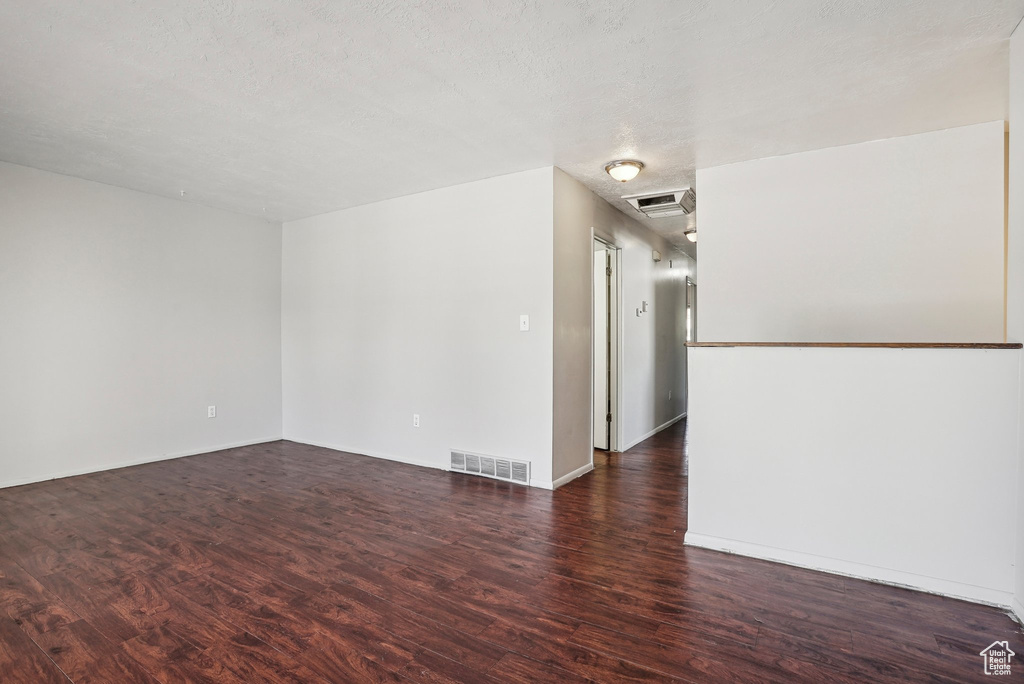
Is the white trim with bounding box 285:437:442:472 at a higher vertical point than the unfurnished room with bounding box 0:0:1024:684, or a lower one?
lower

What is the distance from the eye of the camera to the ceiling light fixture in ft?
12.6

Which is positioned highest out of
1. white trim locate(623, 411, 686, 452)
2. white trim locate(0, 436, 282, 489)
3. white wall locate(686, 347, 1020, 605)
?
white wall locate(686, 347, 1020, 605)

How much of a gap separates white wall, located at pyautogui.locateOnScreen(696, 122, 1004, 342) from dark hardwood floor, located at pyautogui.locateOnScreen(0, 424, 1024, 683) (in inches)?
65.7

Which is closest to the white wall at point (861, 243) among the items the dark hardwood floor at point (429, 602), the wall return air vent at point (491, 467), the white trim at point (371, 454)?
the dark hardwood floor at point (429, 602)

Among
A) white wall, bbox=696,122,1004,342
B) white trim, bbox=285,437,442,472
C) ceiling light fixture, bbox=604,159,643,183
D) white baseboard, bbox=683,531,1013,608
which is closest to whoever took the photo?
white baseboard, bbox=683,531,1013,608

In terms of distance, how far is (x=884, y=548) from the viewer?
2.48 meters

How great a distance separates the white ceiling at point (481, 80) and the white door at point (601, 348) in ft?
4.98

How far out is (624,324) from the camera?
5379 mm

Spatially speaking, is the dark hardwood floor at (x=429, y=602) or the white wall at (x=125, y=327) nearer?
the dark hardwood floor at (x=429, y=602)

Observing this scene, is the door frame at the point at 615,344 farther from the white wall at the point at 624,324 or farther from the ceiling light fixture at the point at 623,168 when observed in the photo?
the ceiling light fixture at the point at 623,168

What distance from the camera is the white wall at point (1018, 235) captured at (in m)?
2.19

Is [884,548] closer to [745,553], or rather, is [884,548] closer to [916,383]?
[745,553]

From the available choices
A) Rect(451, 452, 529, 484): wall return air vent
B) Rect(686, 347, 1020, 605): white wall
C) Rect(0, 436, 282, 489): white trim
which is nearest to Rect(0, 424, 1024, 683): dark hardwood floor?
Rect(686, 347, 1020, 605): white wall

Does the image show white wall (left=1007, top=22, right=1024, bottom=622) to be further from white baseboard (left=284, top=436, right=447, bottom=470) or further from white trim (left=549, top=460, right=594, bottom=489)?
white baseboard (left=284, top=436, right=447, bottom=470)
